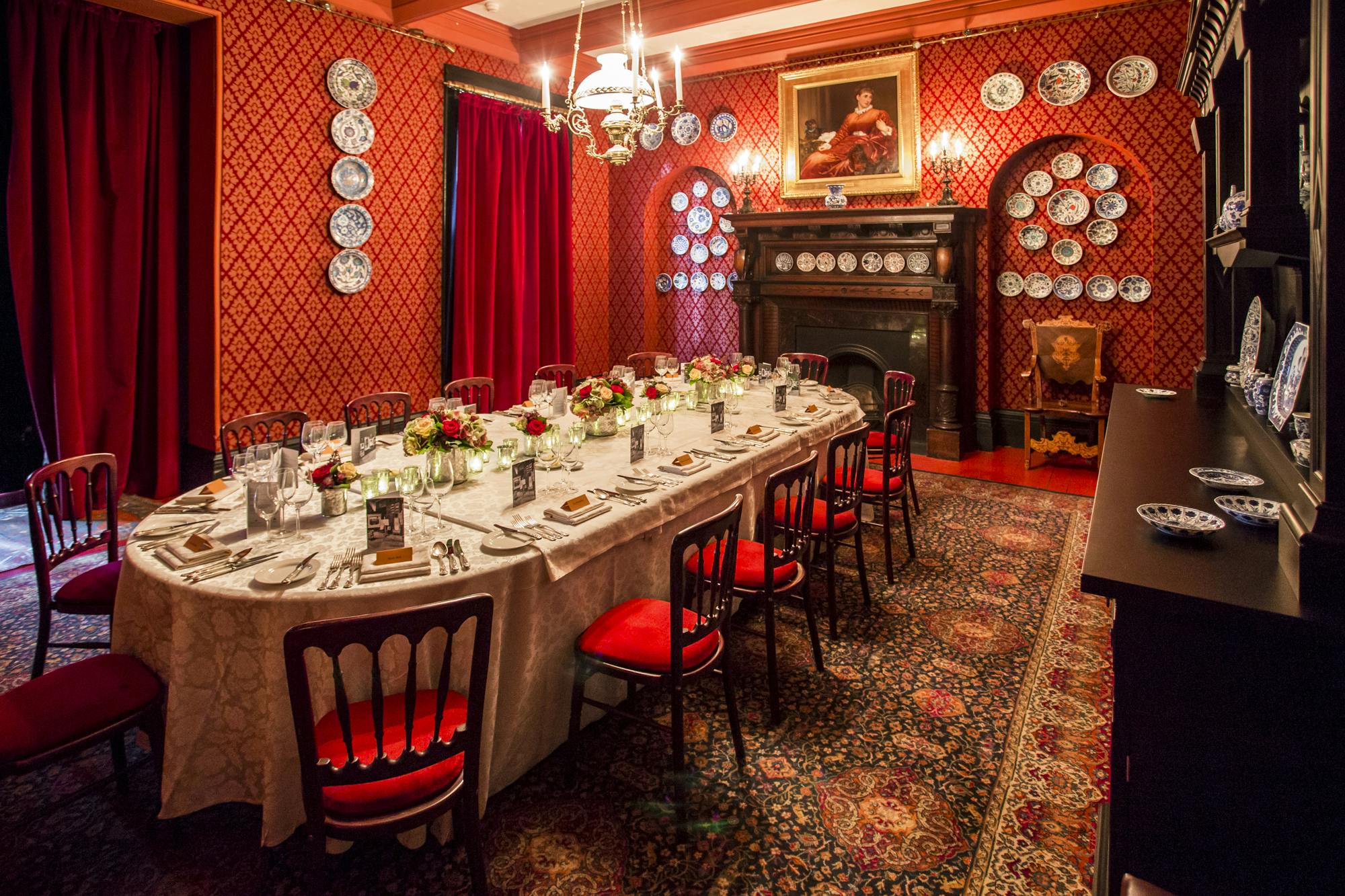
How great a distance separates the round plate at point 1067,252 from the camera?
20.5ft

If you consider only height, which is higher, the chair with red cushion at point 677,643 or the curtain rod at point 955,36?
the curtain rod at point 955,36

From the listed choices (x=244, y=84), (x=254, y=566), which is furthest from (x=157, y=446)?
(x=254, y=566)

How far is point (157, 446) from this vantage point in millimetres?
5258

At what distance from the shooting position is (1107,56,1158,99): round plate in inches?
224

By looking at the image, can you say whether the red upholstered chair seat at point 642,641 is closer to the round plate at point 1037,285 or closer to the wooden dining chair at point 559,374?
the wooden dining chair at point 559,374

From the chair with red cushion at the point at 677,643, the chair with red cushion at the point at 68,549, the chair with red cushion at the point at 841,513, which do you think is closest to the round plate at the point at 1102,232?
the chair with red cushion at the point at 841,513

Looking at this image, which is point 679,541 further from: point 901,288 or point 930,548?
point 901,288

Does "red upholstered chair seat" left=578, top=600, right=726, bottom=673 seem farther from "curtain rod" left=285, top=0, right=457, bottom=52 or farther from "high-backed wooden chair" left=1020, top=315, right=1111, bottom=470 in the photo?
"curtain rod" left=285, top=0, right=457, bottom=52

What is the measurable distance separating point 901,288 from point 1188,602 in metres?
5.37

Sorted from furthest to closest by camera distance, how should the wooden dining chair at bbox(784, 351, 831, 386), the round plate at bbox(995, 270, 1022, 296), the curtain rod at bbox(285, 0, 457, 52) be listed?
the round plate at bbox(995, 270, 1022, 296)
the wooden dining chair at bbox(784, 351, 831, 386)
the curtain rod at bbox(285, 0, 457, 52)

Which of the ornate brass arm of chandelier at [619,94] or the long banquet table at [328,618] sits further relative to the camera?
the ornate brass arm of chandelier at [619,94]

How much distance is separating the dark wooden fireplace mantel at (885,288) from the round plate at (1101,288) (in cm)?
85

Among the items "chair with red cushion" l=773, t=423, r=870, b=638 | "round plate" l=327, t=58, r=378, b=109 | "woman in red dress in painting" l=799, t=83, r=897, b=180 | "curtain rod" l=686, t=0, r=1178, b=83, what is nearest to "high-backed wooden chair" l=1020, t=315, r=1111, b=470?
"woman in red dress in painting" l=799, t=83, r=897, b=180

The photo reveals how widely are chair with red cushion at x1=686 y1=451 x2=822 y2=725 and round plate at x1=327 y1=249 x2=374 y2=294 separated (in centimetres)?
403
